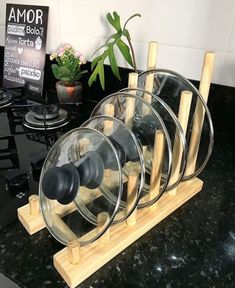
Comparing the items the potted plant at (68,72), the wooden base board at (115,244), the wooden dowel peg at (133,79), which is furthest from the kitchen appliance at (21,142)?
the wooden dowel peg at (133,79)

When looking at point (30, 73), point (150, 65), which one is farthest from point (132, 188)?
point (30, 73)

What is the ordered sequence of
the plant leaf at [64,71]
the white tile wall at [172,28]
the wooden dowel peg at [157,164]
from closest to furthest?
the wooden dowel peg at [157,164] → the white tile wall at [172,28] → the plant leaf at [64,71]

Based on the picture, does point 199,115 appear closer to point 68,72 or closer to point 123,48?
point 123,48

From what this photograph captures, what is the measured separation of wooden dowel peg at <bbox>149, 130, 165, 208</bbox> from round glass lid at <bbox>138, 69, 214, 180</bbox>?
0.28ft

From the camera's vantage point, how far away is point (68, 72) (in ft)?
3.00

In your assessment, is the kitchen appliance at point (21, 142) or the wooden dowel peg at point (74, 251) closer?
the wooden dowel peg at point (74, 251)

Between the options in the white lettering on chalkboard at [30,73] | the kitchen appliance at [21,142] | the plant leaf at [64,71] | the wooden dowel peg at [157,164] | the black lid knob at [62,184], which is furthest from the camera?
the white lettering on chalkboard at [30,73]

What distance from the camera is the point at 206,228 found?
0.54 meters

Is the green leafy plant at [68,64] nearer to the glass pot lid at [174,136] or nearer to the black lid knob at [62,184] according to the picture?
the glass pot lid at [174,136]

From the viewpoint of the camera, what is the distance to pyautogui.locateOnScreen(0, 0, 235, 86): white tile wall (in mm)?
702

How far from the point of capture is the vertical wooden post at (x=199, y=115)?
1.70ft

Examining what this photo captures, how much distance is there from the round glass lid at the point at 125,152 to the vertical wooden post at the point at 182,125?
9 cm

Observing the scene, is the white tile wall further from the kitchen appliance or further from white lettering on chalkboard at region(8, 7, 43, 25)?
the kitchen appliance

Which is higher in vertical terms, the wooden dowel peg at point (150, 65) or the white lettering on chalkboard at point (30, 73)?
the wooden dowel peg at point (150, 65)
